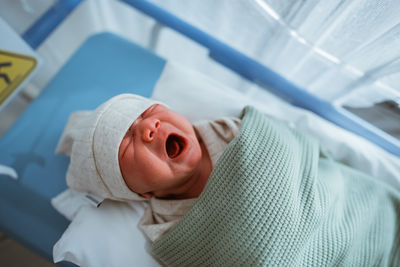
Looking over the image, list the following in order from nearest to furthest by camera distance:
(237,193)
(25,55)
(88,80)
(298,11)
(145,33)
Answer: (237,193), (298,11), (25,55), (88,80), (145,33)

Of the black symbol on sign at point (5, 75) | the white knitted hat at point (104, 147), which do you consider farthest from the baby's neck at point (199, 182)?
the black symbol on sign at point (5, 75)

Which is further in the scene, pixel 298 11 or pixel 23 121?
pixel 23 121

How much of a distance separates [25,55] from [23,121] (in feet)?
0.72

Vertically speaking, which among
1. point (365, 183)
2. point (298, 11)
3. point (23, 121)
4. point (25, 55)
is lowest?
point (23, 121)

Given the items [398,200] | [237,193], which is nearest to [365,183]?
[398,200]

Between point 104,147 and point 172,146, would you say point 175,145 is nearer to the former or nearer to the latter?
point 172,146

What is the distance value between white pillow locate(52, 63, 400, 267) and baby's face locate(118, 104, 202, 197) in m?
0.15

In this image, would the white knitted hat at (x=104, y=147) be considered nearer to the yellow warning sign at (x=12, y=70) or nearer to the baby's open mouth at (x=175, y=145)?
the baby's open mouth at (x=175, y=145)

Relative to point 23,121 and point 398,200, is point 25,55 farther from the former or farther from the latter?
point 398,200

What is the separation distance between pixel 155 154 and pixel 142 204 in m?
0.24

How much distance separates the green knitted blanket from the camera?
521 mm

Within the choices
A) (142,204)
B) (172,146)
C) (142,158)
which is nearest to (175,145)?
(172,146)

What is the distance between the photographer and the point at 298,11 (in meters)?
0.67

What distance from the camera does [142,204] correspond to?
2.34ft
